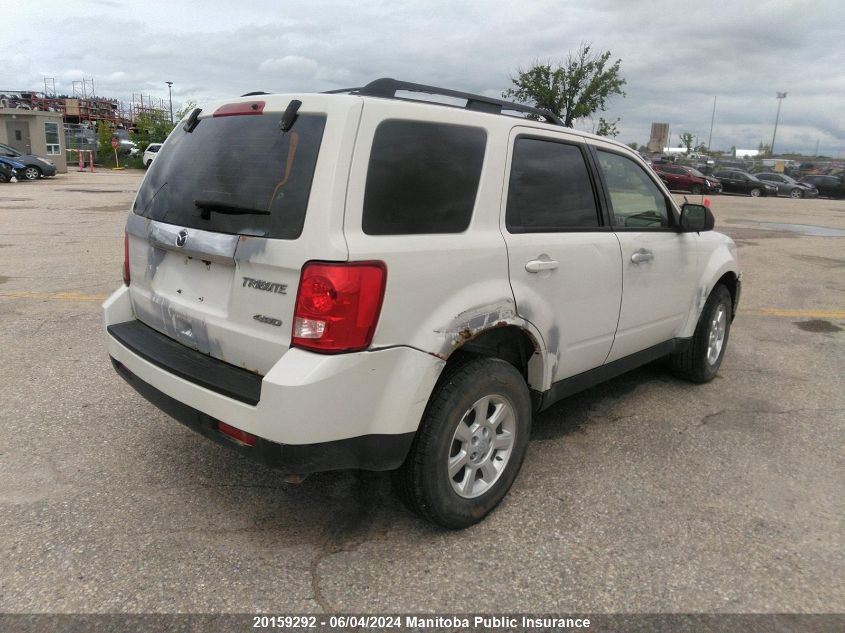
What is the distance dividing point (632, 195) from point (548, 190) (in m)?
0.96

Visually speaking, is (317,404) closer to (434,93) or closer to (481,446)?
(481,446)

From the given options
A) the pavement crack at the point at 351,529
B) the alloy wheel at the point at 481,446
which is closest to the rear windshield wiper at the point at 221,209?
the alloy wheel at the point at 481,446

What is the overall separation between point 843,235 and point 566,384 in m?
15.4

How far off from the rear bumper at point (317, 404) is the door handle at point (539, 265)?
28.1 inches

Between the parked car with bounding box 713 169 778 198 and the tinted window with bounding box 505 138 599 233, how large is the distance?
3571 centimetres

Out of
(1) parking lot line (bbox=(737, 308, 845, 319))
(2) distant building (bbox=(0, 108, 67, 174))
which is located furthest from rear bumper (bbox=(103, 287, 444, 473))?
(2) distant building (bbox=(0, 108, 67, 174))

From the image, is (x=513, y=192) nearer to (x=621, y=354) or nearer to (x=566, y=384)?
(x=566, y=384)

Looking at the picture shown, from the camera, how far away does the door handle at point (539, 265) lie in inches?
118

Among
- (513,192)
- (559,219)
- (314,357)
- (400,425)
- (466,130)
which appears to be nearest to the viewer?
(314,357)

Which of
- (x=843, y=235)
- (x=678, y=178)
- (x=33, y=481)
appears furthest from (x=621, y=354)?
(x=678, y=178)

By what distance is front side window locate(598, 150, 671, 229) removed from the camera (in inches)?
148

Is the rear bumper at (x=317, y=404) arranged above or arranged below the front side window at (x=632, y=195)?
→ below

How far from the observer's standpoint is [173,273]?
2955 millimetres

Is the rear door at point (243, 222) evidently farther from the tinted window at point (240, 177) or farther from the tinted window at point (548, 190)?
the tinted window at point (548, 190)
